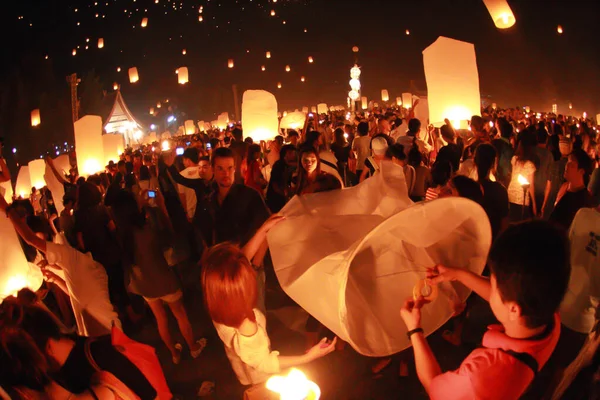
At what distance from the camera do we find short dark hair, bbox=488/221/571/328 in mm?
1424

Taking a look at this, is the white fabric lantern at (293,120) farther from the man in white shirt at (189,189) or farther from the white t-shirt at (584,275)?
the white t-shirt at (584,275)

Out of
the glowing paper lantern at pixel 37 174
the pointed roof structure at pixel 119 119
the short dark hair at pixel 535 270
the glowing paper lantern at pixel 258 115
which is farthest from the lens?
the pointed roof structure at pixel 119 119

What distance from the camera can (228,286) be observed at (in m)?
2.12

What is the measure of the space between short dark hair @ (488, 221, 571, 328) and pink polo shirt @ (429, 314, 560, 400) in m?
0.09

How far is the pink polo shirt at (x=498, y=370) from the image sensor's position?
1456 millimetres

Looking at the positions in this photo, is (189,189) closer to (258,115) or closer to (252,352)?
(258,115)

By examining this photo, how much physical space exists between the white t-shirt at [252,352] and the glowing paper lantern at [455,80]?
15.5ft

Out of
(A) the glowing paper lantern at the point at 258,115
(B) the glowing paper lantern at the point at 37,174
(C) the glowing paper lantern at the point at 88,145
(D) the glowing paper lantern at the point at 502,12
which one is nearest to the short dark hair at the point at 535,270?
(D) the glowing paper lantern at the point at 502,12

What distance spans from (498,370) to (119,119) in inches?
1493

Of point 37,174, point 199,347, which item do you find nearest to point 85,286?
point 199,347

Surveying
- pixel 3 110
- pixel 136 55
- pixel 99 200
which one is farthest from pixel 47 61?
pixel 99 200

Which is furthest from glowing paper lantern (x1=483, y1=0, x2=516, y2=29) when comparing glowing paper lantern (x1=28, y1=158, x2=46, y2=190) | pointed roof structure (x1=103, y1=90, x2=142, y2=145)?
pointed roof structure (x1=103, y1=90, x2=142, y2=145)

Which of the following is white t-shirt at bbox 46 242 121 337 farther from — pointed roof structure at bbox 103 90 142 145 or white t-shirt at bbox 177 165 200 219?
pointed roof structure at bbox 103 90 142 145

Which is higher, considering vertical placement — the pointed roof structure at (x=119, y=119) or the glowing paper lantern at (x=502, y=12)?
the pointed roof structure at (x=119, y=119)
